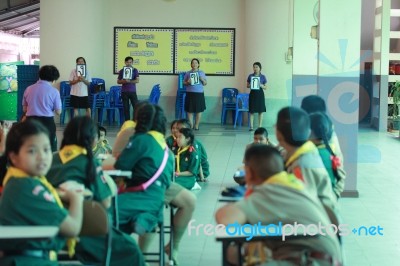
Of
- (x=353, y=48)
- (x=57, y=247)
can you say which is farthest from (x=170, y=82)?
(x=57, y=247)

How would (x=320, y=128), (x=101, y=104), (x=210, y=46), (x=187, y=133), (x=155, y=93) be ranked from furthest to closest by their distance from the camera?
(x=210, y=46) → (x=155, y=93) → (x=101, y=104) → (x=187, y=133) → (x=320, y=128)

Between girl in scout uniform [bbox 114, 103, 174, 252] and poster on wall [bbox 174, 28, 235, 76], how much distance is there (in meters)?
12.9

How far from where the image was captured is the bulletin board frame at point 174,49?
17625 millimetres

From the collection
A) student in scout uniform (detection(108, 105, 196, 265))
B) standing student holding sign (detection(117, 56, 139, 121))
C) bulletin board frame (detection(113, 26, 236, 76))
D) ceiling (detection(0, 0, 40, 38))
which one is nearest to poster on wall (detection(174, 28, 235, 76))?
bulletin board frame (detection(113, 26, 236, 76))

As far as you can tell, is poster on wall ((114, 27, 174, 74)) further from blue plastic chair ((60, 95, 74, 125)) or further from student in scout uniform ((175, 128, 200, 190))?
student in scout uniform ((175, 128, 200, 190))

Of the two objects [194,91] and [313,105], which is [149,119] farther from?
[194,91]

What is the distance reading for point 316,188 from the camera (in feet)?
12.6

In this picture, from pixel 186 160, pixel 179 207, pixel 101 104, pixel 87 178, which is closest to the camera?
pixel 87 178

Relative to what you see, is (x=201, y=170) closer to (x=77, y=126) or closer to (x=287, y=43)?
(x=77, y=126)

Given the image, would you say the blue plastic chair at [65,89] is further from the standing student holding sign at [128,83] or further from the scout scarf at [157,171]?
the scout scarf at [157,171]

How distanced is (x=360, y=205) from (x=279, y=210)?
4738mm

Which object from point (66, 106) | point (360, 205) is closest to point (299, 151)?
point (360, 205)

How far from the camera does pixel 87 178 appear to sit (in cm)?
402

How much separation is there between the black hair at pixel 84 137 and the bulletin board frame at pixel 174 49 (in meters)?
13.6
